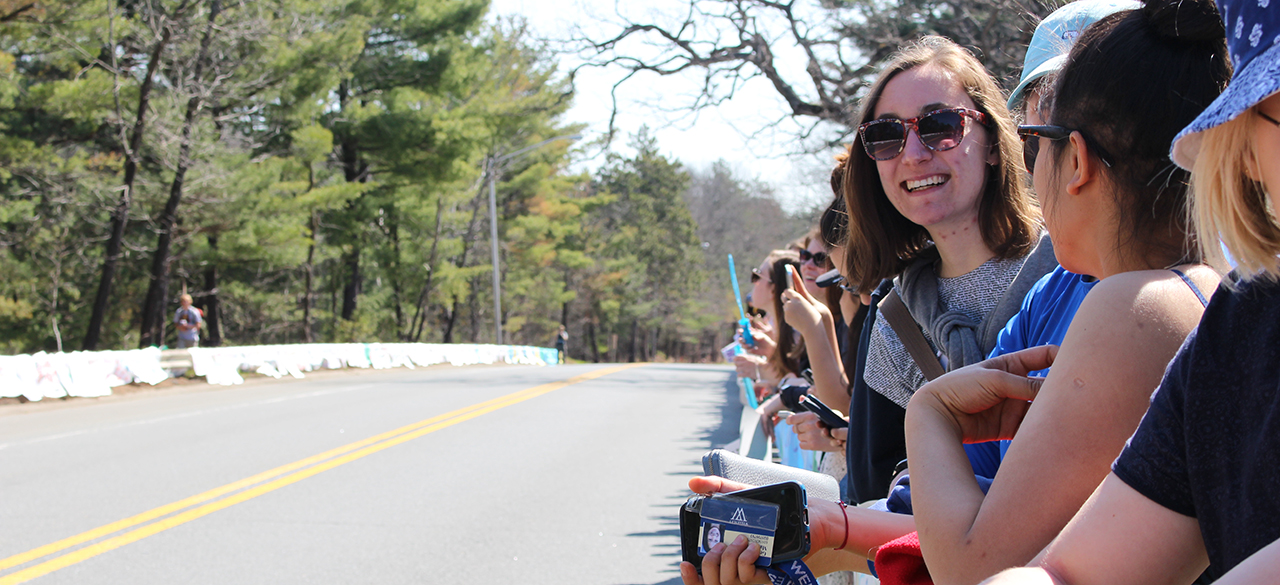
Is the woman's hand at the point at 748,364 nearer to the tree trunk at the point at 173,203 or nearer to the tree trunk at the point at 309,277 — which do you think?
the tree trunk at the point at 173,203

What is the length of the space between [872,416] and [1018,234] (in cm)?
69

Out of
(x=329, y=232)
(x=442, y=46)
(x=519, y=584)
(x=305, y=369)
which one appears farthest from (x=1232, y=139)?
(x=329, y=232)

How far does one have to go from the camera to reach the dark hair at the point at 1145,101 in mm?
1482

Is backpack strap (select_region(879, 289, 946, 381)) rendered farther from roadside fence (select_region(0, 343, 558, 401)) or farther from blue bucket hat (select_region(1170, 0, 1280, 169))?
roadside fence (select_region(0, 343, 558, 401))

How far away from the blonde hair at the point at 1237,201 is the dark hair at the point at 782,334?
178 inches

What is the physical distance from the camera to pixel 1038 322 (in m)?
2.05

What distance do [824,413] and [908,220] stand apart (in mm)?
679

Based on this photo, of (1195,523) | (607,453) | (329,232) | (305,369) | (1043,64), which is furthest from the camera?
(329,232)

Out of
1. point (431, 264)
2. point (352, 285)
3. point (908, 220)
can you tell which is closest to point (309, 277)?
point (352, 285)

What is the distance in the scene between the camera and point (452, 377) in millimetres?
20422

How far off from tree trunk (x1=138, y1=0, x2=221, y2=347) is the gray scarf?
2257 centimetres

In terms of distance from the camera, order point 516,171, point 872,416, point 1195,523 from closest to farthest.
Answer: point 1195,523 < point 872,416 < point 516,171

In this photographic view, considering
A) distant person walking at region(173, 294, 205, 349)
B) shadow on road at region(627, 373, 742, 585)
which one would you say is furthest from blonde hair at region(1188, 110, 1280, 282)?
distant person walking at region(173, 294, 205, 349)

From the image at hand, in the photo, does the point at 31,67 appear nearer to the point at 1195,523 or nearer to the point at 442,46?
the point at 442,46
